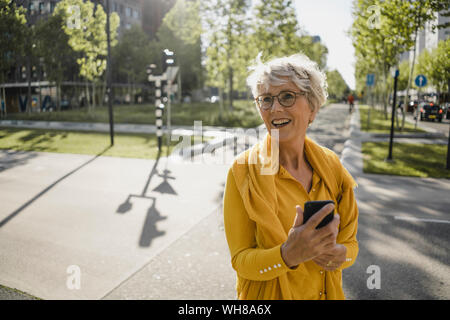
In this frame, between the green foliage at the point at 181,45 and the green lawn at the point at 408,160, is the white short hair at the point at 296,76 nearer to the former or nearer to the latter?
the green lawn at the point at 408,160

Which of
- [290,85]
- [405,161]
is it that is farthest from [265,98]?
[405,161]

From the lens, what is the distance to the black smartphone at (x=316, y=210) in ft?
4.35

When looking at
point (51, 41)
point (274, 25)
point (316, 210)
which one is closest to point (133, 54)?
point (274, 25)

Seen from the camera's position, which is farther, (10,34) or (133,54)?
(133,54)

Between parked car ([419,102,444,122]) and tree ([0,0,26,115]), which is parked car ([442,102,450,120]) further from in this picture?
tree ([0,0,26,115])

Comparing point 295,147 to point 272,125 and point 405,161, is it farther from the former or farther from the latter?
point 405,161

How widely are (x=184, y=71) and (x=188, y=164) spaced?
46778mm

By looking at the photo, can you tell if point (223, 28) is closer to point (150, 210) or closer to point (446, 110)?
point (446, 110)

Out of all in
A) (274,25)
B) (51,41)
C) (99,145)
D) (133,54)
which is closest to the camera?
(51,41)

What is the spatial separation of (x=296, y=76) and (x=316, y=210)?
0.69 meters

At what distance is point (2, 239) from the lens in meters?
4.77

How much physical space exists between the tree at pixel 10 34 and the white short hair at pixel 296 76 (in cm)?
335

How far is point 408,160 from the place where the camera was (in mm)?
11500
